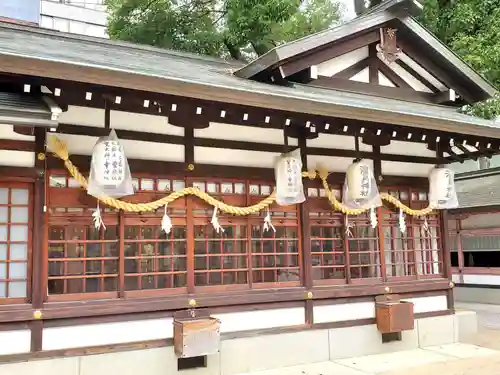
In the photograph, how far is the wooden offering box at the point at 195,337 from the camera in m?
6.20

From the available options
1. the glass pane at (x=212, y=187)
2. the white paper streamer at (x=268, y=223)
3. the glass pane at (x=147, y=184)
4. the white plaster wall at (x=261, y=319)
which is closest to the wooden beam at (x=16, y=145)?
the glass pane at (x=147, y=184)

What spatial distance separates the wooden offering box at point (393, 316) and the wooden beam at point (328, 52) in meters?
4.02

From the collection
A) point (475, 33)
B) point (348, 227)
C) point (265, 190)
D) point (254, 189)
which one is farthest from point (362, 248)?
point (475, 33)

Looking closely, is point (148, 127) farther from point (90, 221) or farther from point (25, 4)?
point (25, 4)

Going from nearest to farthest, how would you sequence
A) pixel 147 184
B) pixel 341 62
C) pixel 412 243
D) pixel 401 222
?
pixel 147 184, pixel 401 222, pixel 341 62, pixel 412 243

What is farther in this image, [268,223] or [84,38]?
[84,38]

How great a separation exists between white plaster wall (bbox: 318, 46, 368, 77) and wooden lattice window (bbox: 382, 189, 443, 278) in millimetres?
2359

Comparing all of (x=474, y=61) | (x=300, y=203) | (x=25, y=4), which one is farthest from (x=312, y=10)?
(x=300, y=203)

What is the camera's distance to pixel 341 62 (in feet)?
29.1

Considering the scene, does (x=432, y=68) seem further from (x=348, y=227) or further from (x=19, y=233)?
(x=19, y=233)

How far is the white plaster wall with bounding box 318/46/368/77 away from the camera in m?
8.69

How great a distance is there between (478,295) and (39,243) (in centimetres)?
1286

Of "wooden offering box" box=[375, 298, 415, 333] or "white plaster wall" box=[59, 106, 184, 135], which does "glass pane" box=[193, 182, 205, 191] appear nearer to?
"white plaster wall" box=[59, 106, 184, 135]

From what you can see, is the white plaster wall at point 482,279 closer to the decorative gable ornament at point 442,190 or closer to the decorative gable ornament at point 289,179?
the decorative gable ornament at point 442,190
